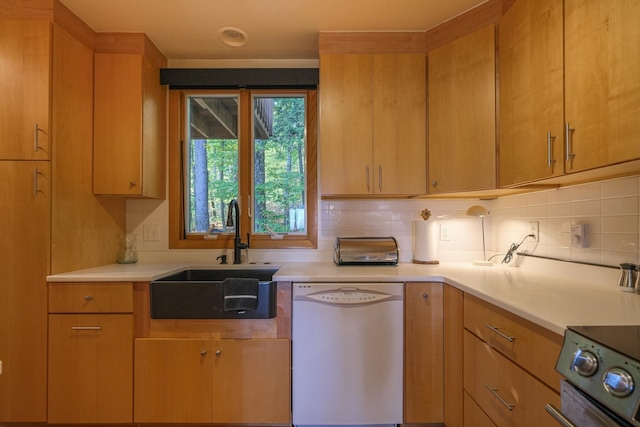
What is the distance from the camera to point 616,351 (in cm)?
65

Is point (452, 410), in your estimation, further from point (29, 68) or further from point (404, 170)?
point (29, 68)

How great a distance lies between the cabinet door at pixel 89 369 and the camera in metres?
1.55

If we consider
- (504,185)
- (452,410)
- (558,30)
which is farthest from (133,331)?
(558,30)

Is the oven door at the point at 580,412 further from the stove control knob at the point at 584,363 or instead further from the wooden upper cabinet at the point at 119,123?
the wooden upper cabinet at the point at 119,123

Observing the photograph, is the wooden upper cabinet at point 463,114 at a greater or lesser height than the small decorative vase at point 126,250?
greater

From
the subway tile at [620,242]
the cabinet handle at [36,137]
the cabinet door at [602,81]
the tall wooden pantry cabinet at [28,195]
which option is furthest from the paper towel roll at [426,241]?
the cabinet handle at [36,137]

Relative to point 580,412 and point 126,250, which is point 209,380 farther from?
point 580,412

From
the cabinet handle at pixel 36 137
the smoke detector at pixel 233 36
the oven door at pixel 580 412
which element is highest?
the smoke detector at pixel 233 36

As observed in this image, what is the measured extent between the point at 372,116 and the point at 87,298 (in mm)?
1879

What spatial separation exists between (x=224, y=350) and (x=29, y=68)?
1.81 metres

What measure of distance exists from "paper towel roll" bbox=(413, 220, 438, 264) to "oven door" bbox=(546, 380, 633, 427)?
1.19 metres

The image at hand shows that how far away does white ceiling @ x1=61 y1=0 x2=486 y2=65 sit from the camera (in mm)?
1642

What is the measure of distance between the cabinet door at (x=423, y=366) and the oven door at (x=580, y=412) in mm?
755

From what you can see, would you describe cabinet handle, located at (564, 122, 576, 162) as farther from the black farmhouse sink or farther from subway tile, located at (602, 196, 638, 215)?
the black farmhouse sink
